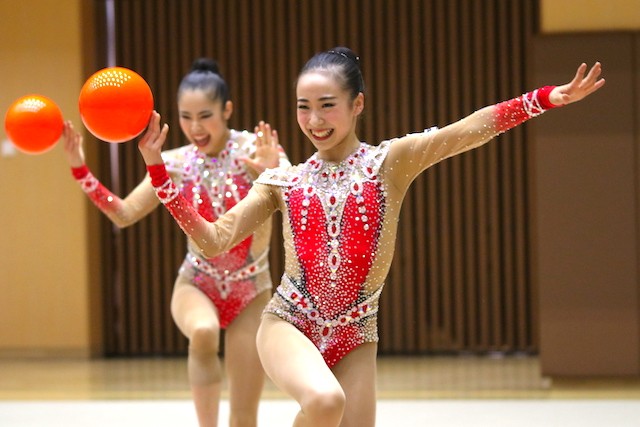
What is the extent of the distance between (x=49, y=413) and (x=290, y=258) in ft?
10.2

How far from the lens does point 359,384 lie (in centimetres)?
359

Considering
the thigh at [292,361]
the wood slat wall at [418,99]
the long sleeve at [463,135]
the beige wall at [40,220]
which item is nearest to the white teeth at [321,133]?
the long sleeve at [463,135]

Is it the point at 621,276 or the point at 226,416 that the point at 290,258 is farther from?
the point at 621,276

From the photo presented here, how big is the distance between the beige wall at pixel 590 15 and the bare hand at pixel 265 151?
8.91ft

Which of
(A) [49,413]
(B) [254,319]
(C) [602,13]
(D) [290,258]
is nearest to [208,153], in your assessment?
(B) [254,319]

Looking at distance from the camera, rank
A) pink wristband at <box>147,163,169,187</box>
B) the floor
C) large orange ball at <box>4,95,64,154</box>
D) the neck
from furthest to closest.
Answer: the floor
large orange ball at <box>4,95,64,154</box>
the neck
pink wristband at <box>147,163,169,187</box>

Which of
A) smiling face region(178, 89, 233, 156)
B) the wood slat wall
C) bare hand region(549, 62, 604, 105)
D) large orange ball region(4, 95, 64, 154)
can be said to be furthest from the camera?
the wood slat wall

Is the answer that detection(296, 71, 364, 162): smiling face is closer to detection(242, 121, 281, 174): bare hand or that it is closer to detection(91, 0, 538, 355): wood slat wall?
detection(242, 121, 281, 174): bare hand

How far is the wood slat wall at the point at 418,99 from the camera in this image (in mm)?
8328

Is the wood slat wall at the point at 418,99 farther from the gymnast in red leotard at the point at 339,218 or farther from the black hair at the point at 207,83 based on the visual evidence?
the gymnast in red leotard at the point at 339,218

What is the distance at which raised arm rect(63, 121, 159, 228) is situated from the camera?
15.5 feet

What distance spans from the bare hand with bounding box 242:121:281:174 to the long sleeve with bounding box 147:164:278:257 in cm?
81

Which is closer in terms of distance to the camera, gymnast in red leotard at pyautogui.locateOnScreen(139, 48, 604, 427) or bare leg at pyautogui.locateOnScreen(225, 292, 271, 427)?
gymnast in red leotard at pyautogui.locateOnScreen(139, 48, 604, 427)

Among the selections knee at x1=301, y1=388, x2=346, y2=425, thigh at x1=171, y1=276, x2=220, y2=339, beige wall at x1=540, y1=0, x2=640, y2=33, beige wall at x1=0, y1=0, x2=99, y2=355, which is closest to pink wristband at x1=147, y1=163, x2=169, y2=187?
knee at x1=301, y1=388, x2=346, y2=425
